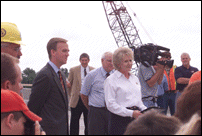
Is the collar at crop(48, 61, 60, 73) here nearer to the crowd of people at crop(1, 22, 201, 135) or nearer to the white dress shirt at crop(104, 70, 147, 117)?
the crowd of people at crop(1, 22, 201, 135)

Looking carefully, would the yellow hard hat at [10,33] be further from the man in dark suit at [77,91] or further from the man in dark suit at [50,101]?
the man in dark suit at [77,91]

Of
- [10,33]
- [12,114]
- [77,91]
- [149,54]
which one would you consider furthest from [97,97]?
[12,114]

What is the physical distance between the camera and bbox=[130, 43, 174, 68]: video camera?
3910mm

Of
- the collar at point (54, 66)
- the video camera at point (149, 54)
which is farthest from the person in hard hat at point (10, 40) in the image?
the video camera at point (149, 54)

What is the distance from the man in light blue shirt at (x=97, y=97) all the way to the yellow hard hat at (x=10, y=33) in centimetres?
209

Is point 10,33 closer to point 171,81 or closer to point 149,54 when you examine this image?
point 149,54

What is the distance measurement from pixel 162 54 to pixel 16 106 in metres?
2.85

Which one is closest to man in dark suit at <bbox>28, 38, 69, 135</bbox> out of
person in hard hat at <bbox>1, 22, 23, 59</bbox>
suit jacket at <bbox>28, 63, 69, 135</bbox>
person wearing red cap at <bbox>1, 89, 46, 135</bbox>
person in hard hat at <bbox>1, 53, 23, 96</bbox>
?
suit jacket at <bbox>28, 63, 69, 135</bbox>

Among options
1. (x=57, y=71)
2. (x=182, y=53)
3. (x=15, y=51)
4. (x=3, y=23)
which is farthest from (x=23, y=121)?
(x=182, y=53)

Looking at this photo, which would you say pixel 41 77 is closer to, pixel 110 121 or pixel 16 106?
pixel 110 121

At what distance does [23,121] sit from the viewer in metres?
1.48

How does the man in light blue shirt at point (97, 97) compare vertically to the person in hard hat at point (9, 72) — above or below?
below

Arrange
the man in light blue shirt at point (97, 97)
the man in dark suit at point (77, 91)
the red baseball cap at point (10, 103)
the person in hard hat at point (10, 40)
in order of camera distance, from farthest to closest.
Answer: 1. the man in dark suit at point (77, 91)
2. the man in light blue shirt at point (97, 97)
3. the person in hard hat at point (10, 40)
4. the red baseball cap at point (10, 103)

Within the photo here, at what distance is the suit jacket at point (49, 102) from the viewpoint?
2979 mm
